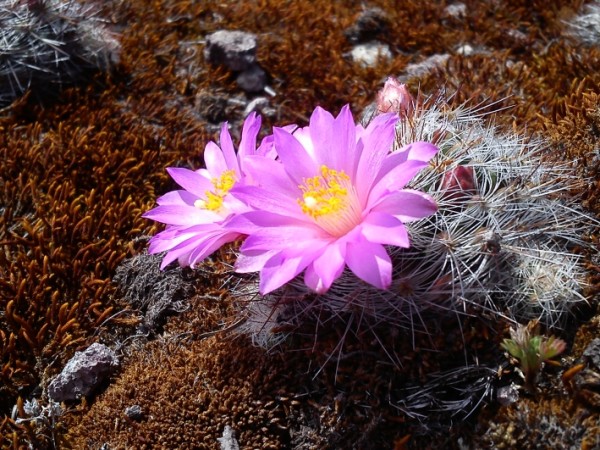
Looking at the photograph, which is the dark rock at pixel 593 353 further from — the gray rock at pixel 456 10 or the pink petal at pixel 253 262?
the gray rock at pixel 456 10

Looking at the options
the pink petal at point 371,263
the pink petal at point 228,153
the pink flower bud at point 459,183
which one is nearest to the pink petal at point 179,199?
the pink petal at point 228,153

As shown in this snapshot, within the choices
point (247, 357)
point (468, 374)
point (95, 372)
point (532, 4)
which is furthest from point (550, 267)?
point (532, 4)

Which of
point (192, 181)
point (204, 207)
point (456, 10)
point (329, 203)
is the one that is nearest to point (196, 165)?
point (192, 181)

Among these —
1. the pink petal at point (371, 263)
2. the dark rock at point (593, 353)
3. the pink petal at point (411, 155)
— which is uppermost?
the pink petal at point (411, 155)

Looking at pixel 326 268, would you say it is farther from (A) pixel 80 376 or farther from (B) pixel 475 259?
(A) pixel 80 376

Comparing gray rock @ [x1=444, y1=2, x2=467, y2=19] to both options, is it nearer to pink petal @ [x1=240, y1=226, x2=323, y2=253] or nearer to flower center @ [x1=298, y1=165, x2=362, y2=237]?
flower center @ [x1=298, y1=165, x2=362, y2=237]

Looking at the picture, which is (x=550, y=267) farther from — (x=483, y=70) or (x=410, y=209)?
(x=483, y=70)
